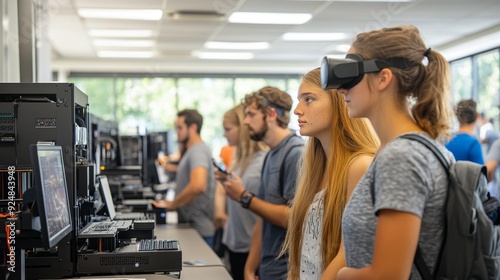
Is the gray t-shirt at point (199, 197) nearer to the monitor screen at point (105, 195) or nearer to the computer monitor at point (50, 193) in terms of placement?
the monitor screen at point (105, 195)

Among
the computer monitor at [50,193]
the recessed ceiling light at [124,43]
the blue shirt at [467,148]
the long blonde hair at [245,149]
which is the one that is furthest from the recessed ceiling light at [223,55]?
the computer monitor at [50,193]

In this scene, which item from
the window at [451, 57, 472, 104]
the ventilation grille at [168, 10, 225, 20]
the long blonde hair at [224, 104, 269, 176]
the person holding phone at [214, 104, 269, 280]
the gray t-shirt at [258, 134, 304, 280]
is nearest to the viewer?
the gray t-shirt at [258, 134, 304, 280]

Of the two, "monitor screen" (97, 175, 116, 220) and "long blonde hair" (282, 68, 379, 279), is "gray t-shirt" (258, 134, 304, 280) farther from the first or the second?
"monitor screen" (97, 175, 116, 220)

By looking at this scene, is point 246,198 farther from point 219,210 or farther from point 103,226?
point 219,210

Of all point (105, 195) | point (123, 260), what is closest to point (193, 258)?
point (105, 195)

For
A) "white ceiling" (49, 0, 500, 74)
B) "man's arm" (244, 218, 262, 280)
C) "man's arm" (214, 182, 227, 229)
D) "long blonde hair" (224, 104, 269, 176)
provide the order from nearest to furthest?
"man's arm" (244, 218, 262, 280), "long blonde hair" (224, 104, 269, 176), "man's arm" (214, 182, 227, 229), "white ceiling" (49, 0, 500, 74)

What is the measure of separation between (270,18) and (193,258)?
15.9 ft

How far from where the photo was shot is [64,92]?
236 cm

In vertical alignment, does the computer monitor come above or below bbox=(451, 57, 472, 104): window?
below

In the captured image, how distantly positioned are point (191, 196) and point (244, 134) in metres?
0.81

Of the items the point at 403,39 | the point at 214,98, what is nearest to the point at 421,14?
the point at 214,98

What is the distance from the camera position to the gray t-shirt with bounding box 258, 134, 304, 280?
2.74 metres

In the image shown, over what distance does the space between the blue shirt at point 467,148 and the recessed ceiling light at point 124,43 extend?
19.0 ft

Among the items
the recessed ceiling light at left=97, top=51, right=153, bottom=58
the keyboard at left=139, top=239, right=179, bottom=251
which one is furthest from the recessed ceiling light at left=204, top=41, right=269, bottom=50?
the keyboard at left=139, top=239, right=179, bottom=251
